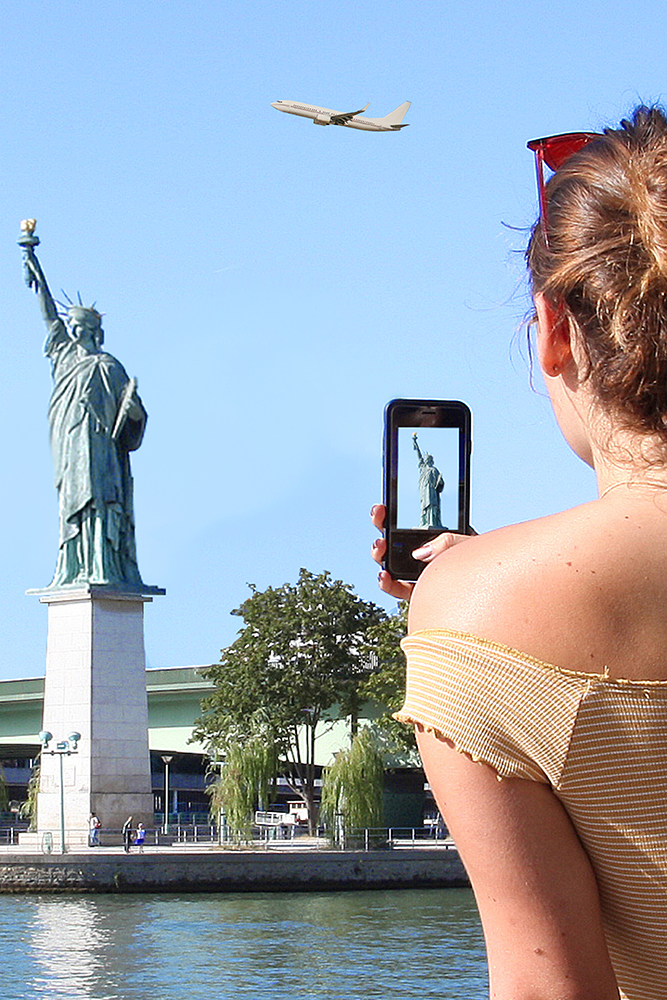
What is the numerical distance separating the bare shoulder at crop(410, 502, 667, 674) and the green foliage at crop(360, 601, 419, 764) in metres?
41.2

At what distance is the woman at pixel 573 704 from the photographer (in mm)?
1408

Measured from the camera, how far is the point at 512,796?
1424 millimetres

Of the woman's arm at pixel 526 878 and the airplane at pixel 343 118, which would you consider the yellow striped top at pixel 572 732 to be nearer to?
the woman's arm at pixel 526 878

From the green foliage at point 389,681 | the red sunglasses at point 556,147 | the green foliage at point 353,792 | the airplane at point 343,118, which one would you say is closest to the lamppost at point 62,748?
the green foliage at point 353,792

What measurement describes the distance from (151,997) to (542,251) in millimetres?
21235

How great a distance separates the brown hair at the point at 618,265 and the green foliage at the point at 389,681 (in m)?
41.1

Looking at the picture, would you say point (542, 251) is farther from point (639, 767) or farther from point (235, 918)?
point (235, 918)

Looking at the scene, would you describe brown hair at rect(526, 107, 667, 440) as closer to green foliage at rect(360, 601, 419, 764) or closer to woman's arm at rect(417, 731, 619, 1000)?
woman's arm at rect(417, 731, 619, 1000)

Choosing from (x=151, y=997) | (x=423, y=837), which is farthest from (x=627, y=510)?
(x=423, y=837)

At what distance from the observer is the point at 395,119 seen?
3978 cm

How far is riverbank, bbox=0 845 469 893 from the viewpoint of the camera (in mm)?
36219

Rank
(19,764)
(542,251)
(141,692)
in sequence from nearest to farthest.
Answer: (542,251), (141,692), (19,764)

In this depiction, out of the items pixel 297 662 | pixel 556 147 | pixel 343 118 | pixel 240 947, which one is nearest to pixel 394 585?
pixel 556 147

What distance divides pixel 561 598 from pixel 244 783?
41090mm
